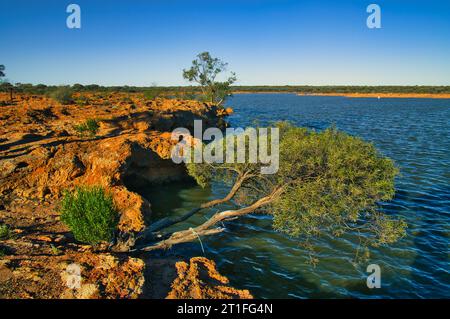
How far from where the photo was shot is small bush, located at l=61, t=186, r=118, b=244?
12.6m

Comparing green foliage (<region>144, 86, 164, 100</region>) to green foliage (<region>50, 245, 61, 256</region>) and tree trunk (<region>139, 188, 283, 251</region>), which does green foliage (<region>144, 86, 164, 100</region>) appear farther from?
green foliage (<region>50, 245, 61, 256</region>)

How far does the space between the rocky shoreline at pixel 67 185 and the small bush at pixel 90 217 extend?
69 centimetres

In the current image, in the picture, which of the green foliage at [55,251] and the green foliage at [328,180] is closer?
the green foliage at [55,251]

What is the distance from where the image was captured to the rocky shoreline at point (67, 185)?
10266 millimetres

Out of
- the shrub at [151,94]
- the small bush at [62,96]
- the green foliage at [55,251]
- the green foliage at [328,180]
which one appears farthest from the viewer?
the shrub at [151,94]

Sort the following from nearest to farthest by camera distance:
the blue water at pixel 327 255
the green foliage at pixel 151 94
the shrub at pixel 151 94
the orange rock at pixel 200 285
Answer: the orange rock at pixel 200 285 → the blue water at pixel 327 255 → the shrub at pixel 151 94 → the green foliage at pixel 151 94

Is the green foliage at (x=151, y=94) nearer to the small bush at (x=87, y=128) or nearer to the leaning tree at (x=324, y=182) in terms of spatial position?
the small bush at (x=87, y=128)

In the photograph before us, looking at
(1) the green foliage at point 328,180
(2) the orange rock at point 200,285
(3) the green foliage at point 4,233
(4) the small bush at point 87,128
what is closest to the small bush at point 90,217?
(3) the green foliage at point 4,233

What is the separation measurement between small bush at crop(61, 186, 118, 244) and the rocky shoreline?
692 mm
